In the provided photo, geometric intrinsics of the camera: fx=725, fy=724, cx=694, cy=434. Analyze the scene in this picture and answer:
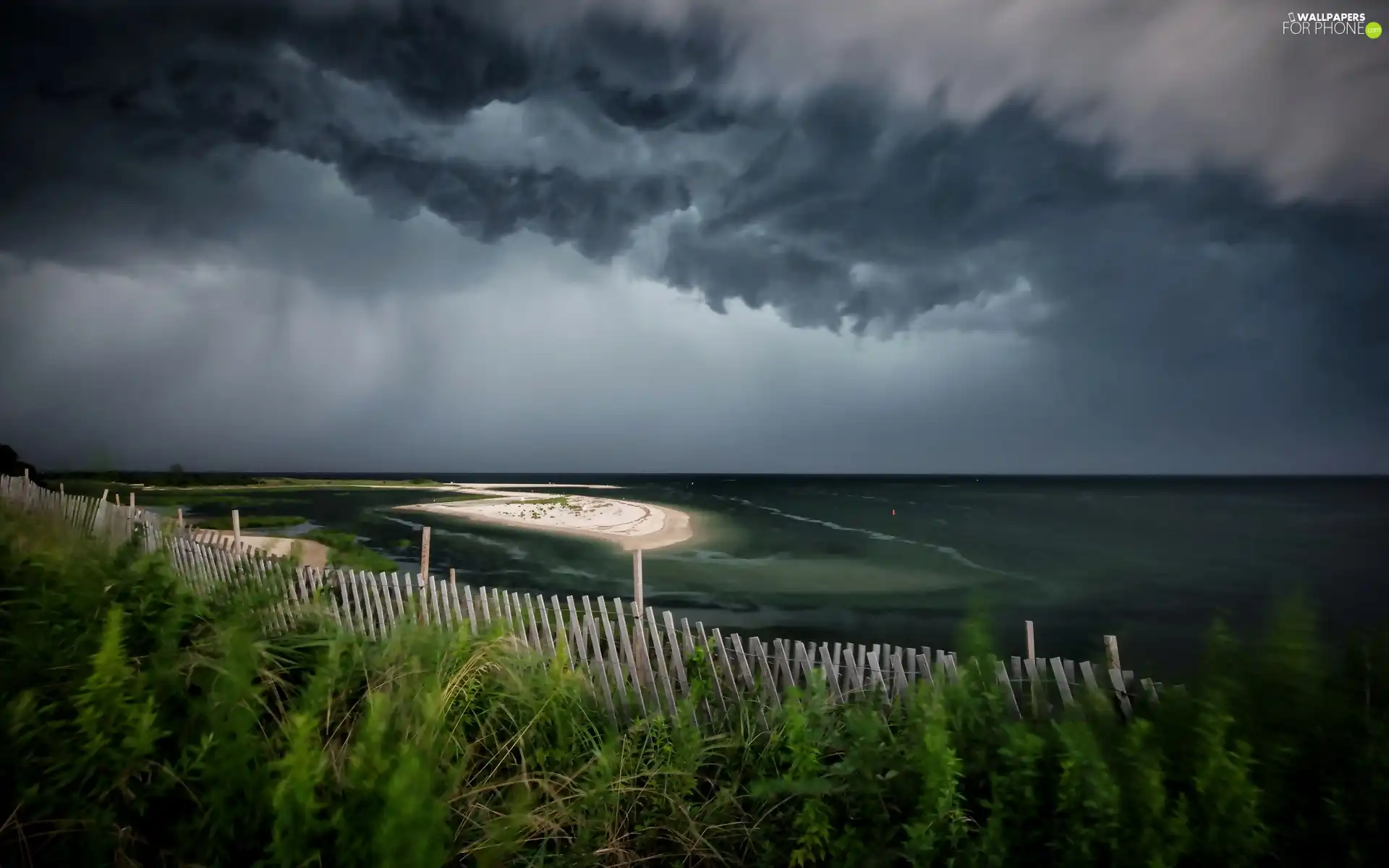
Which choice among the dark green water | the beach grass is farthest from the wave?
the beach grass

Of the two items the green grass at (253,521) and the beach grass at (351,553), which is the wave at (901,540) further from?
the green grass at (253,521)

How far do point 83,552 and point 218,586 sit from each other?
2.57 feet

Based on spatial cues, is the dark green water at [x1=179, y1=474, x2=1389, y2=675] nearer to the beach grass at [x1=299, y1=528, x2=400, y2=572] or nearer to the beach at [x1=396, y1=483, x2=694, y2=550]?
the beach grass at [x1=299, y1=528, x2=400, y2=572]

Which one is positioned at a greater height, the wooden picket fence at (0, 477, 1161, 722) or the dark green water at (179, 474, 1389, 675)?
the wooden picket fence at (0, 477, 1161, 722)

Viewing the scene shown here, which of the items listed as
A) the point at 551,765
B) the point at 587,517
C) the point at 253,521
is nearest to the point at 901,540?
the point at 587,517

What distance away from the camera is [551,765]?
3711 millimetres

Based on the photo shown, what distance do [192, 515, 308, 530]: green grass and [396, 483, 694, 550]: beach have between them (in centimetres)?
1014

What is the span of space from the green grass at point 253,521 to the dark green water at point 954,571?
227cm

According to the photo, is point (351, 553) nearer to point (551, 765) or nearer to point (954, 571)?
point (954, 571)

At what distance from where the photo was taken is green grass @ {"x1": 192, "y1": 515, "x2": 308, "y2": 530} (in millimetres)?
34394

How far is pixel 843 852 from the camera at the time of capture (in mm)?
2961

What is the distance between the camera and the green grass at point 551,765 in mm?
2119

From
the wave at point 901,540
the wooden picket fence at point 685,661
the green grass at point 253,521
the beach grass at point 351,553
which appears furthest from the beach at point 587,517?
the wooden picket fence at point 685,661

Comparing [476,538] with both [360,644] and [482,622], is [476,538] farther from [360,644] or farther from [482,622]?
[360,644]
